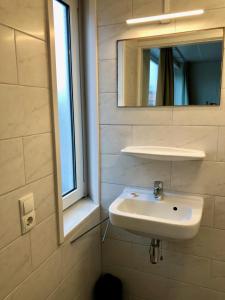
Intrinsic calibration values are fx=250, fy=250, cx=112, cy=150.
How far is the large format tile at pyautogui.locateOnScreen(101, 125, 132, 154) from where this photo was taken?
1.65m

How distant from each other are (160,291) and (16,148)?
57.7 inches

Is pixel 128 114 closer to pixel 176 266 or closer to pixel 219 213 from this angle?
pixel 219 213

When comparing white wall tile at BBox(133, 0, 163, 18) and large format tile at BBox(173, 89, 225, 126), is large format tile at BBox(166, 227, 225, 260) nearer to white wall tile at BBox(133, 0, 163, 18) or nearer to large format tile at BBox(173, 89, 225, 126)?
large format tile at BBox(173, 89, 225, 126)

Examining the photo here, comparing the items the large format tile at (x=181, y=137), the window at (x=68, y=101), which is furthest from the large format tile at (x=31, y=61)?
the large format tile at (x=181, y=137)

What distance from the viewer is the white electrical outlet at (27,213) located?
1044 millimetres

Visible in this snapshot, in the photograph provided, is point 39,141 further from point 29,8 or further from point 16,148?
point 29,8

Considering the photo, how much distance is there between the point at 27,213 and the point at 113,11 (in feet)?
4.21

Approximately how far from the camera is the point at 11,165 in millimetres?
981

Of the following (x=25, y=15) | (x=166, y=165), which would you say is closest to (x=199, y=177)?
(x=166, y=165)

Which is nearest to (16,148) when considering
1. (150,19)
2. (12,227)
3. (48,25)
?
(12,227)

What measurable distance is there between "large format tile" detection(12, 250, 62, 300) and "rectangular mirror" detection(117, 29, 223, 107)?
39.9 inches

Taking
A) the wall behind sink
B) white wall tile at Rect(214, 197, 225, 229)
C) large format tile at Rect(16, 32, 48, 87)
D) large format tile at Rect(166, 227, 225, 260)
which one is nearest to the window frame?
the wall behind sink

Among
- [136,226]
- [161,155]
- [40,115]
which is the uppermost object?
[40,115]

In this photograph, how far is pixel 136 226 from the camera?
1.35 metres
